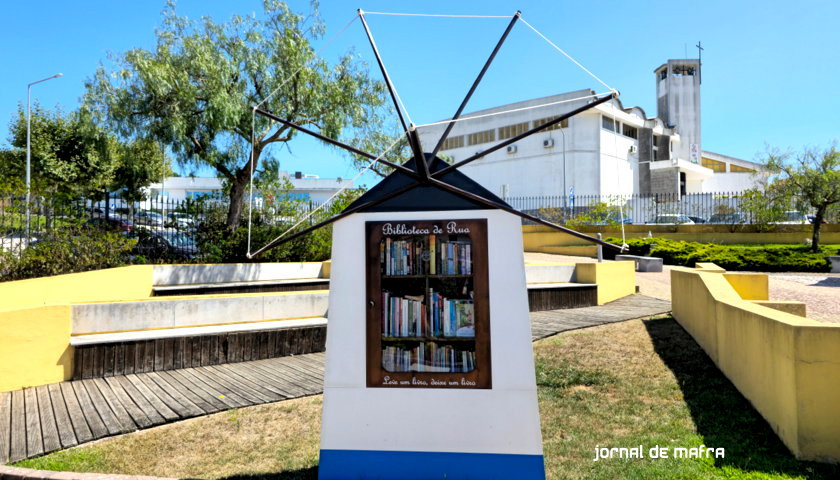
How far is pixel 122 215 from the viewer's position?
14.2 meters

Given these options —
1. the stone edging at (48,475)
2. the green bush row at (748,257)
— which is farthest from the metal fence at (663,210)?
the stone edging at (48,475)

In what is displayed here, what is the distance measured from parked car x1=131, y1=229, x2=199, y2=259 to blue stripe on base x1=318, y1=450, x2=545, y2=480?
1245cm

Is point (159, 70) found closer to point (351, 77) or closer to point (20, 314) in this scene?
point (351, 77)

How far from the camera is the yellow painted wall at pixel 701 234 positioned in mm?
25281

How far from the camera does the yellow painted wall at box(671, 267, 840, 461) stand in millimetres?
4246

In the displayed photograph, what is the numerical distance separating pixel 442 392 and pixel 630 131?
2017 inches

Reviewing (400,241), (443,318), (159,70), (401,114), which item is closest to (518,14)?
(401,114)

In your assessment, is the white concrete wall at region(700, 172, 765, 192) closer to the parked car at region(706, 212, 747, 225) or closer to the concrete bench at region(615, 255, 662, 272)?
the parked car at region(706, 212, 747, 225)

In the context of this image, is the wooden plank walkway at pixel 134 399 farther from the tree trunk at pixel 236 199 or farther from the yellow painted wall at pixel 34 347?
the tree trunk at pixel 236 199

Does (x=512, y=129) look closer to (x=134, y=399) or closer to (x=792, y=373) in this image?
(x=134, y=399)

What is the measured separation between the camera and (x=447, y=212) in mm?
3961

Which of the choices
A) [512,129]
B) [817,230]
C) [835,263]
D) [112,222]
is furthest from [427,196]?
[512,129]

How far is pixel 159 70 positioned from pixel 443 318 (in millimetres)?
12930

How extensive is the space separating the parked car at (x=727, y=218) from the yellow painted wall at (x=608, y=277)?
17.3 metres
